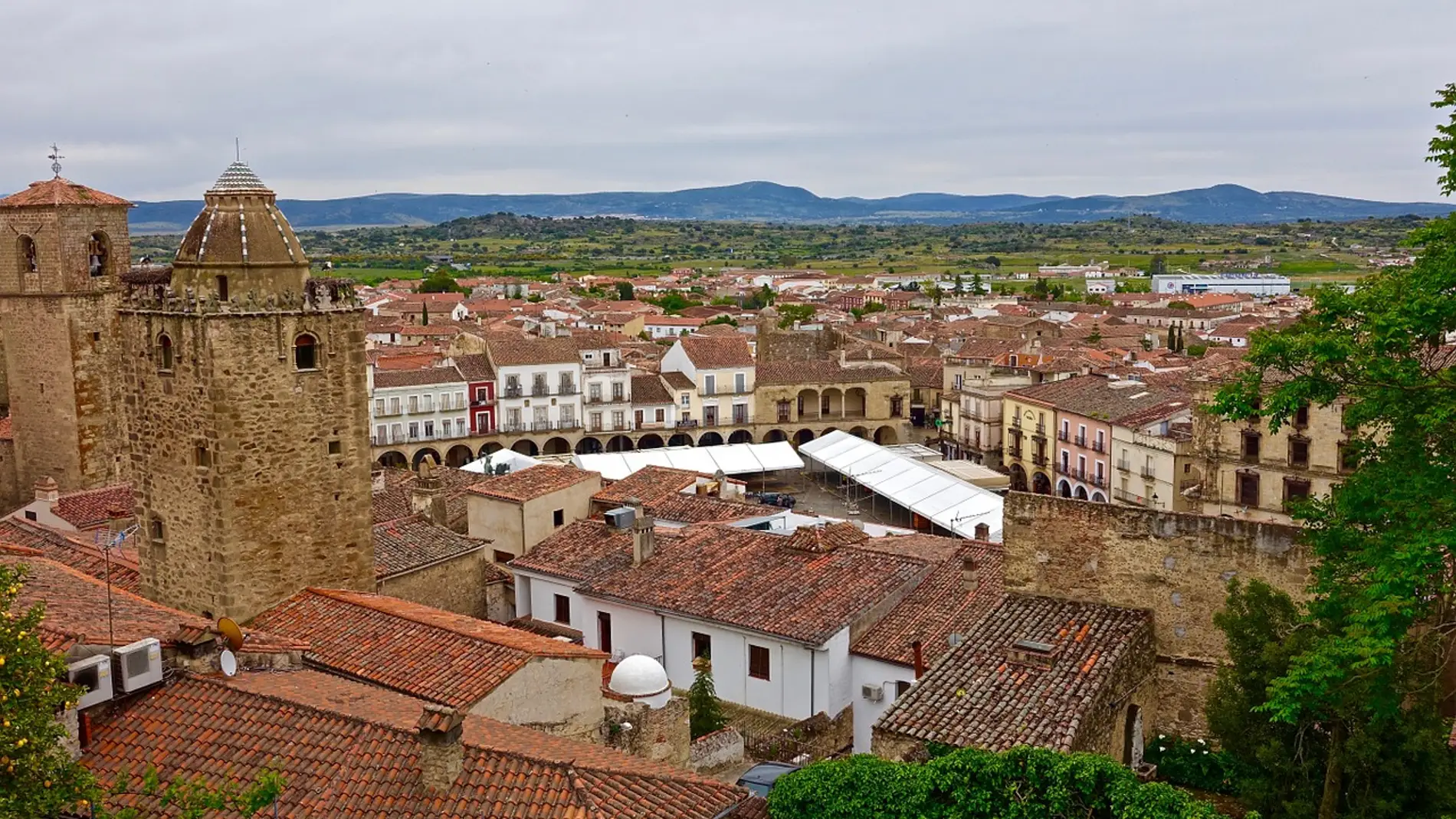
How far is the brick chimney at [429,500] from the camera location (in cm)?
3036

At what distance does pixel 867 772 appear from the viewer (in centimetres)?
1302

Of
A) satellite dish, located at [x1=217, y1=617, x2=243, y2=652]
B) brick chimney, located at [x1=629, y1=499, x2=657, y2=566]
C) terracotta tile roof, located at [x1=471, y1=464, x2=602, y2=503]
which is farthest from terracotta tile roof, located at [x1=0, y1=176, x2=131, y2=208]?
satellite dish, located at [x1=217, y1=617, x2=243, y2=652]

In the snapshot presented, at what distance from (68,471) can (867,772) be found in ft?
90.2

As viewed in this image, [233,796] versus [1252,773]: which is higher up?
[233,796]

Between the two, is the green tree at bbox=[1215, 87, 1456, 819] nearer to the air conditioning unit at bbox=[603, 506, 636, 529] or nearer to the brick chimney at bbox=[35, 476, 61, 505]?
the air conditioning unit at bbox=[603, 506, 636, 529]

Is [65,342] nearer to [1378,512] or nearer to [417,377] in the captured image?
[1378,512]

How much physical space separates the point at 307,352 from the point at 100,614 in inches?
207

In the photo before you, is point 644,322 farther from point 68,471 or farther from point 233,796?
point 233,796

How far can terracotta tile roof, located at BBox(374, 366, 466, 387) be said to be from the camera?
67.4m

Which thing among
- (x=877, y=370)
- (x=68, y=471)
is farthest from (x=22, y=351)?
(x=877, y=370)

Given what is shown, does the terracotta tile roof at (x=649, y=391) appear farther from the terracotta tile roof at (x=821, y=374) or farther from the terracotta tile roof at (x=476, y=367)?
the terracotta tile roof at (x=476, y=367)

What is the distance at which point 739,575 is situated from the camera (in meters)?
25.3

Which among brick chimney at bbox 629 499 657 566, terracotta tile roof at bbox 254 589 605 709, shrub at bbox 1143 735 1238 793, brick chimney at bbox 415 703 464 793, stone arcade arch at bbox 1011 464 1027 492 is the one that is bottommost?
stone arcade arch at bbox 1011 464 1027 492

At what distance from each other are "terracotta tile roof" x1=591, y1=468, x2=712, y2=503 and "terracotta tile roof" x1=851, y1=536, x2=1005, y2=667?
11076mm
